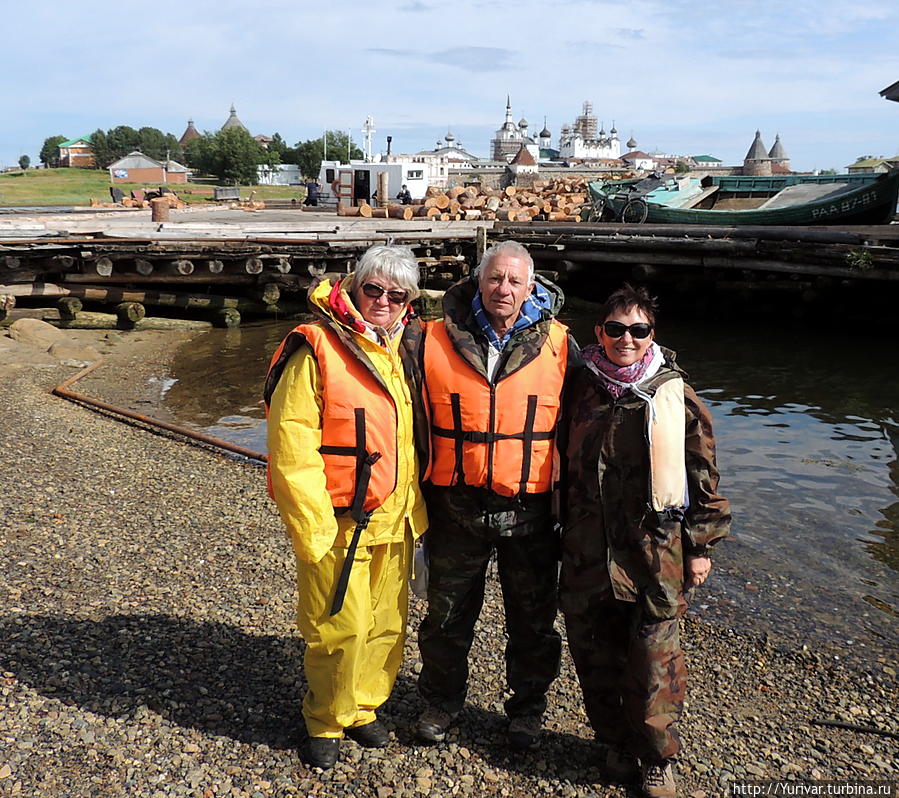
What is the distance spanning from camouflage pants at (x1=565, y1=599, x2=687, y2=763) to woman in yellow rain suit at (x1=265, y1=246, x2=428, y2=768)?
835mm

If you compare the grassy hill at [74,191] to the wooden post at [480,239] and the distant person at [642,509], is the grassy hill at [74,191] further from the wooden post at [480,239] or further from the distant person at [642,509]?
the distant person at [642,509]

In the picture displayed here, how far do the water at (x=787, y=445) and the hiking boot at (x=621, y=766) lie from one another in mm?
2185

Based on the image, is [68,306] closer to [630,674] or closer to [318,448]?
[318,448]

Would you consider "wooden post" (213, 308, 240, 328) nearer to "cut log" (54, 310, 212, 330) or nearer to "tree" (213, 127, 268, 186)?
"cut log" (54, 310, 212, 330)

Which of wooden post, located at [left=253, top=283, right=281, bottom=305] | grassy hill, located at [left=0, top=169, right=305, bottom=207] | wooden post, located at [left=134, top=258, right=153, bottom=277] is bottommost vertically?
wooden post, located at [left=253, top=283, right=281, bottom=305]

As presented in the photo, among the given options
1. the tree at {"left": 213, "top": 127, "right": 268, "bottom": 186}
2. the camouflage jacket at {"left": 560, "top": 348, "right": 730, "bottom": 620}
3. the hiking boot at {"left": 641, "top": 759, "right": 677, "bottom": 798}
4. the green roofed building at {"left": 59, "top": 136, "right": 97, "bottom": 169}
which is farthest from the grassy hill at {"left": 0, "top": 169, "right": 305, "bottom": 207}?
the hiking boot at {"left": 641, "top": 759, "right": 677, "bottom": 798}

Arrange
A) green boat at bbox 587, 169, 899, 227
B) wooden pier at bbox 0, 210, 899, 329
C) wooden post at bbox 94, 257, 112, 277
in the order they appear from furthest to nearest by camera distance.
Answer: green boat at bbox 587, 169, 899, 227 → wooden post at bbox 94, 257, 112, 277 → wooden pier at bbox 0, 210, 899, 329

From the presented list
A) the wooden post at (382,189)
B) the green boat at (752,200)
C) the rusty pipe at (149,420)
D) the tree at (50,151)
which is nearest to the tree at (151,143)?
the tree at (50,151)

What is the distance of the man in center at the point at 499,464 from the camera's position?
10.8ft

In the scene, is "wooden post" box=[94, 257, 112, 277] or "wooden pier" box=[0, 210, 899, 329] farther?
"wooden post" box=[94, 257, 112, 277]

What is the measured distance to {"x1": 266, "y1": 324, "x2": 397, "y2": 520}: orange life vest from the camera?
10.5ft

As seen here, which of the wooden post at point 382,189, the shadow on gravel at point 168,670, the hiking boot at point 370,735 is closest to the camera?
the hiking boot at point 370,735

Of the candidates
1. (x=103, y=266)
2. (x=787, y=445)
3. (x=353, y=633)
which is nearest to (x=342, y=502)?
(x=353, y=633)

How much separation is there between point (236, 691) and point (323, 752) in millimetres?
734
